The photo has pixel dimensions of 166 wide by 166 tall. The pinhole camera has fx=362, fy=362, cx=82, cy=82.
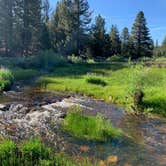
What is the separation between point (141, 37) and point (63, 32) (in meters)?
20.3

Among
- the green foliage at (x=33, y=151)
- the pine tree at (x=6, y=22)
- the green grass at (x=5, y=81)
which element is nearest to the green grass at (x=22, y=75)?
the green grass at (x=5, y=81)

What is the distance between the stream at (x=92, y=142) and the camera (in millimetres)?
10648

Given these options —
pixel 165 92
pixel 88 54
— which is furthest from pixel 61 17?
pixel 165 92

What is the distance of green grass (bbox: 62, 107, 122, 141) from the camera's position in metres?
12.1

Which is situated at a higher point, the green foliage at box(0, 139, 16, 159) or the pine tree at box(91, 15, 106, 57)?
the pine tree at box(91, 15, 106, 57)

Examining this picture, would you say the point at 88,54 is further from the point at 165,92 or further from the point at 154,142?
the point at 154,142

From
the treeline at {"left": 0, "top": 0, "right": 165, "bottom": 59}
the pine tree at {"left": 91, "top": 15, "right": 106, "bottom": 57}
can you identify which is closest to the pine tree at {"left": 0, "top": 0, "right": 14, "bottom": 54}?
the treeline at {"left": 0, "top": 0, "right": 165, "bottom": 59}

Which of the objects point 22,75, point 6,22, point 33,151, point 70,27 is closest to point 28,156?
point 33,151

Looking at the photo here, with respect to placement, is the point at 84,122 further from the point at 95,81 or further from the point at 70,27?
the point at 70,27

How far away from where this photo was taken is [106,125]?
41.6 ft

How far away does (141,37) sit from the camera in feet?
289

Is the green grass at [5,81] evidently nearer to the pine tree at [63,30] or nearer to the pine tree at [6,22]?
the pine tree at [6,22]

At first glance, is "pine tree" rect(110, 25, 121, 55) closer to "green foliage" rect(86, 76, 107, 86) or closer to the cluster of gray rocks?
"green foliage" rect(86, 76, 107, 86)

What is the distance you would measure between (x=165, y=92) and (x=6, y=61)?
28.2m
